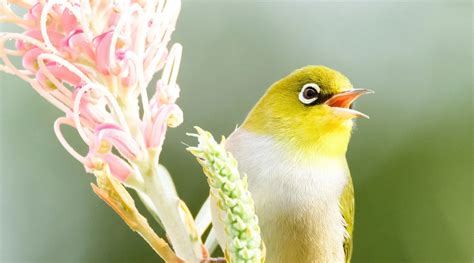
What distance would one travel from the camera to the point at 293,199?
2.60 ft

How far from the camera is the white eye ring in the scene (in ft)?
2.57

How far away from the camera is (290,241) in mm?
812

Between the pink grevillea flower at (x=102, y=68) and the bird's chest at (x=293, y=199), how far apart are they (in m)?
0.21

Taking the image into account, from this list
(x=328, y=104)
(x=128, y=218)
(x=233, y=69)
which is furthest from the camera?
(x=233, y=69)

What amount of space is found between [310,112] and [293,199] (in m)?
0.11

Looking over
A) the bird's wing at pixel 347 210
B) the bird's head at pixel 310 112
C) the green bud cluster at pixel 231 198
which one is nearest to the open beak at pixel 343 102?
the bird's head at pixel 310 112

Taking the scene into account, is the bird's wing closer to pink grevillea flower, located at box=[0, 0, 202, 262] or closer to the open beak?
the open beak

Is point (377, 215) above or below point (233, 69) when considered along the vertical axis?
below

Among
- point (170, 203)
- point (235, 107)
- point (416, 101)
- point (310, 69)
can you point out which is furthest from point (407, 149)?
point (170, 203)

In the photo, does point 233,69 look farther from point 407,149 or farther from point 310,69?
point 310,69

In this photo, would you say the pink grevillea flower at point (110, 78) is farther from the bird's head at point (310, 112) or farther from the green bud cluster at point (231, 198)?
the bird's head at point (310, 112)

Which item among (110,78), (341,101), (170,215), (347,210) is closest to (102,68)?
(110,78)

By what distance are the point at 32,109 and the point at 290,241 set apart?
1.33 meters

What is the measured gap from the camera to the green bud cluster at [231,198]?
0.46m
